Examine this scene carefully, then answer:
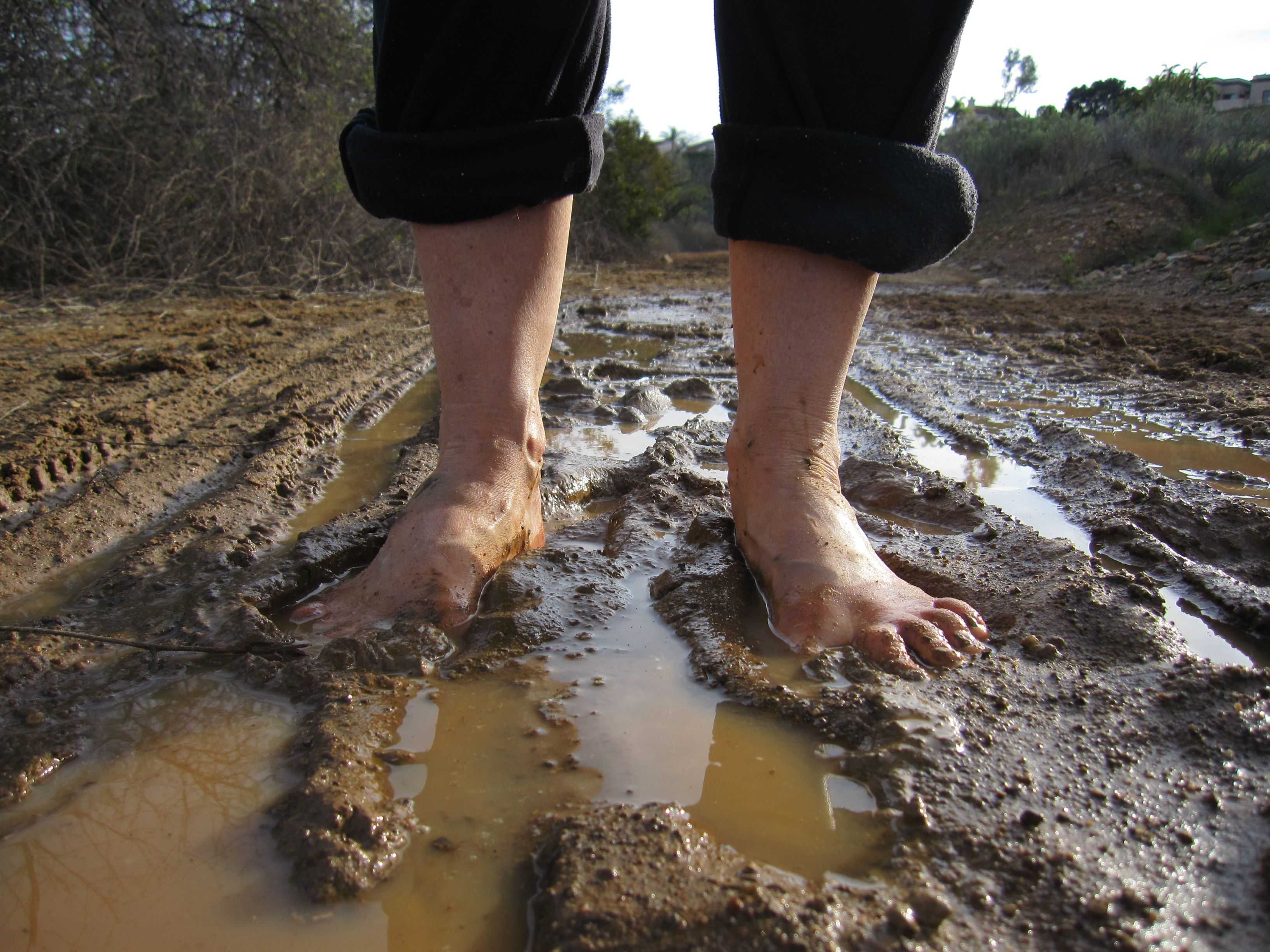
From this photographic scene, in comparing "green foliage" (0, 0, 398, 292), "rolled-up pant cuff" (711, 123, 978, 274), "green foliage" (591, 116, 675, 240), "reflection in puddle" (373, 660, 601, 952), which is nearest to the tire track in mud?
"rolled-up pant cuff" (711, 123, 978, 274)

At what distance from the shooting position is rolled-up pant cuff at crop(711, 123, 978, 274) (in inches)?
48.9

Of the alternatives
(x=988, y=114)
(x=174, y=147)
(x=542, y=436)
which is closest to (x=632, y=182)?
(x=174, y=147)

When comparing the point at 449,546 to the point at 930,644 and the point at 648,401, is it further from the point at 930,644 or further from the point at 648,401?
the point at 648,401

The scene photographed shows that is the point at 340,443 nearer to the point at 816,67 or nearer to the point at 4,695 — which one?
the point at 4,695

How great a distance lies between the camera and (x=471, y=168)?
132 cm

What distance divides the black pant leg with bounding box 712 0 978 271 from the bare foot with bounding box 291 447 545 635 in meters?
0.60

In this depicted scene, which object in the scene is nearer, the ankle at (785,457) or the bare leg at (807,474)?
the bare leg at (807,474)

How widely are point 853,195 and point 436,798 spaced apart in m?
0.99

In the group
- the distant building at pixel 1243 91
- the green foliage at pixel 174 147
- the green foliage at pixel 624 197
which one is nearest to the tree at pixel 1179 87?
the green foliage at pixel 624 197

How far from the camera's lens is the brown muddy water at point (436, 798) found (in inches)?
27.7

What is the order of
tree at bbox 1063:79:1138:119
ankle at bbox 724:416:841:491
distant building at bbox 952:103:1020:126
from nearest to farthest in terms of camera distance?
ankle at bbox 724:416:841:491
distant building at bbox 952:103:1020:126
tree at bbox 1063:79:1138:119

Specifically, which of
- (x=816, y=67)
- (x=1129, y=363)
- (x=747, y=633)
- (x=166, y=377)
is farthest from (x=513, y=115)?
(x=1129, y=363)

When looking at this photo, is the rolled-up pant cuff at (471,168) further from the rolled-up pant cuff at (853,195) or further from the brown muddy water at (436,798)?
the brown muddy water at (436,798)

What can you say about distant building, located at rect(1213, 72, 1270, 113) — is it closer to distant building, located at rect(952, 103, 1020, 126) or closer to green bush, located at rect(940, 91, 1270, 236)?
distant building, located at rect(952, 103, 1020, 126)
